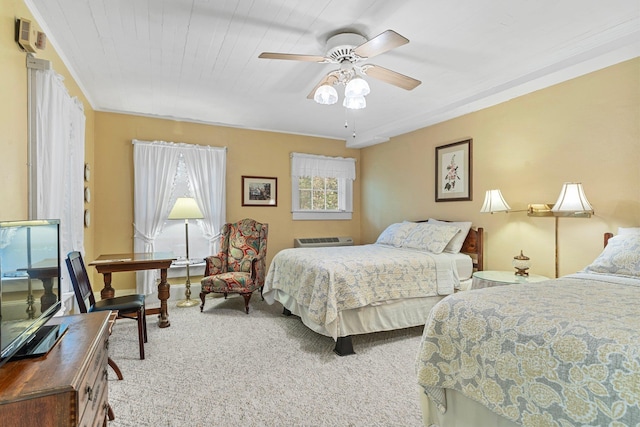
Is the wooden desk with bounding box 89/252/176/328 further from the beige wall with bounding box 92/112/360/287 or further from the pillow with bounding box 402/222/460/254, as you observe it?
the pillow with bounding box 402/222/460/254

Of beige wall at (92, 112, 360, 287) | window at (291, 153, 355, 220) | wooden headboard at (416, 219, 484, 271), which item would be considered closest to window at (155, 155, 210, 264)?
beige wall at (92, 112, 360, 287)

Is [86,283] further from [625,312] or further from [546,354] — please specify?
[625,312]

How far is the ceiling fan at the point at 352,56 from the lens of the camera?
2043 millimetres

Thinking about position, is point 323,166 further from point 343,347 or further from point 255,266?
point 343,347

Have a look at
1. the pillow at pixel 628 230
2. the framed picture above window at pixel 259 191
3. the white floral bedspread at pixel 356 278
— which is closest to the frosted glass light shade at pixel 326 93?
the white floral bedspread at pixel 356 278

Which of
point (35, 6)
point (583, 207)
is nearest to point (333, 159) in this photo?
point (583, 207)

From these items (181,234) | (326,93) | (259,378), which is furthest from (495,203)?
(181,234)

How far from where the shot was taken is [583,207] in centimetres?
254

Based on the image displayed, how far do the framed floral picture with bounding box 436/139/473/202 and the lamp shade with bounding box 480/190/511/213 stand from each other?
1.74 ft

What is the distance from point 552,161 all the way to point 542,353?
246cm

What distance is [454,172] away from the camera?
409 centimetres

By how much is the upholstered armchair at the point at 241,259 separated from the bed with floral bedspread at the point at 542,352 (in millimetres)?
2570

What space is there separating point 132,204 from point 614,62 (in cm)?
533

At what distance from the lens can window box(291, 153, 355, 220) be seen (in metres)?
5.45
